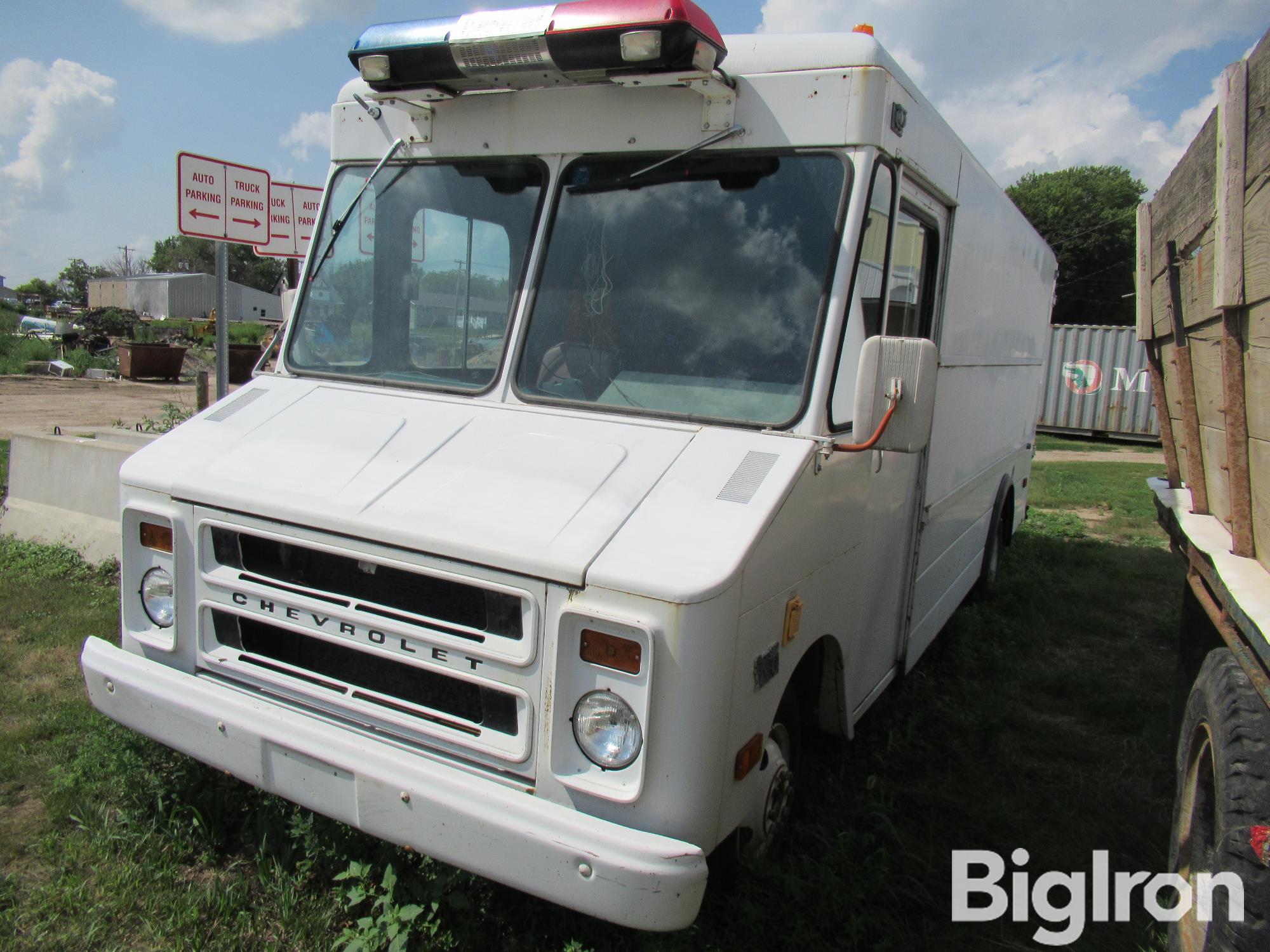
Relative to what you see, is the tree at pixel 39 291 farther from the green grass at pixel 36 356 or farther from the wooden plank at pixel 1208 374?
the wooden plank at pixel 1208 374

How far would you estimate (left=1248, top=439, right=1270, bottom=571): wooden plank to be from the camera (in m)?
2.32

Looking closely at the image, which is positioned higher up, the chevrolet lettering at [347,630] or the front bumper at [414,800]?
the chevrolet lettering at [347,630]

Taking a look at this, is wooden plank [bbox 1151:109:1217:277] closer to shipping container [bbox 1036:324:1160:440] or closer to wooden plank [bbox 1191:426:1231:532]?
wooden plank [bbox 1191:426:1231:532]

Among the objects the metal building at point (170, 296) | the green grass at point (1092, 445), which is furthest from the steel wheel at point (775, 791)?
the metal building at point (170, 296)

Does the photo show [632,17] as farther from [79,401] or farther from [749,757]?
[79,401]

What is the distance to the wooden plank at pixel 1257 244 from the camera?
2.24 metres

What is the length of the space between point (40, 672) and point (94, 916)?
7.48 feet

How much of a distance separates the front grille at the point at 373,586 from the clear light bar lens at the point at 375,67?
177cm

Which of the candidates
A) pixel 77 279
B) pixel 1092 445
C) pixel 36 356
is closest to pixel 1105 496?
pixel 1092 445

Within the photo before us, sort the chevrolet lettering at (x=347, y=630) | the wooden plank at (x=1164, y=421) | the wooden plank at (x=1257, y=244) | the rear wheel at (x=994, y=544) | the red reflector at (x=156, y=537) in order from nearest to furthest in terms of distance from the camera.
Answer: the wooden plank at (x=1257, y=244) < the chevrolet lettering at (x=347, y=630) < the red reflector at (x=156, y=537) < the wooden plank at (x=1164, y=421) < the rear wheel at (x=994, y=544)

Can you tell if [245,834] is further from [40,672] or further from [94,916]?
[40,672]

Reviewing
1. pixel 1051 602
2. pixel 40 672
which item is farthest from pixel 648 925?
pixel 1051 602

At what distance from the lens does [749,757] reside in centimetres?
262

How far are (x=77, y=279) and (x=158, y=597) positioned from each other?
10568 cm
